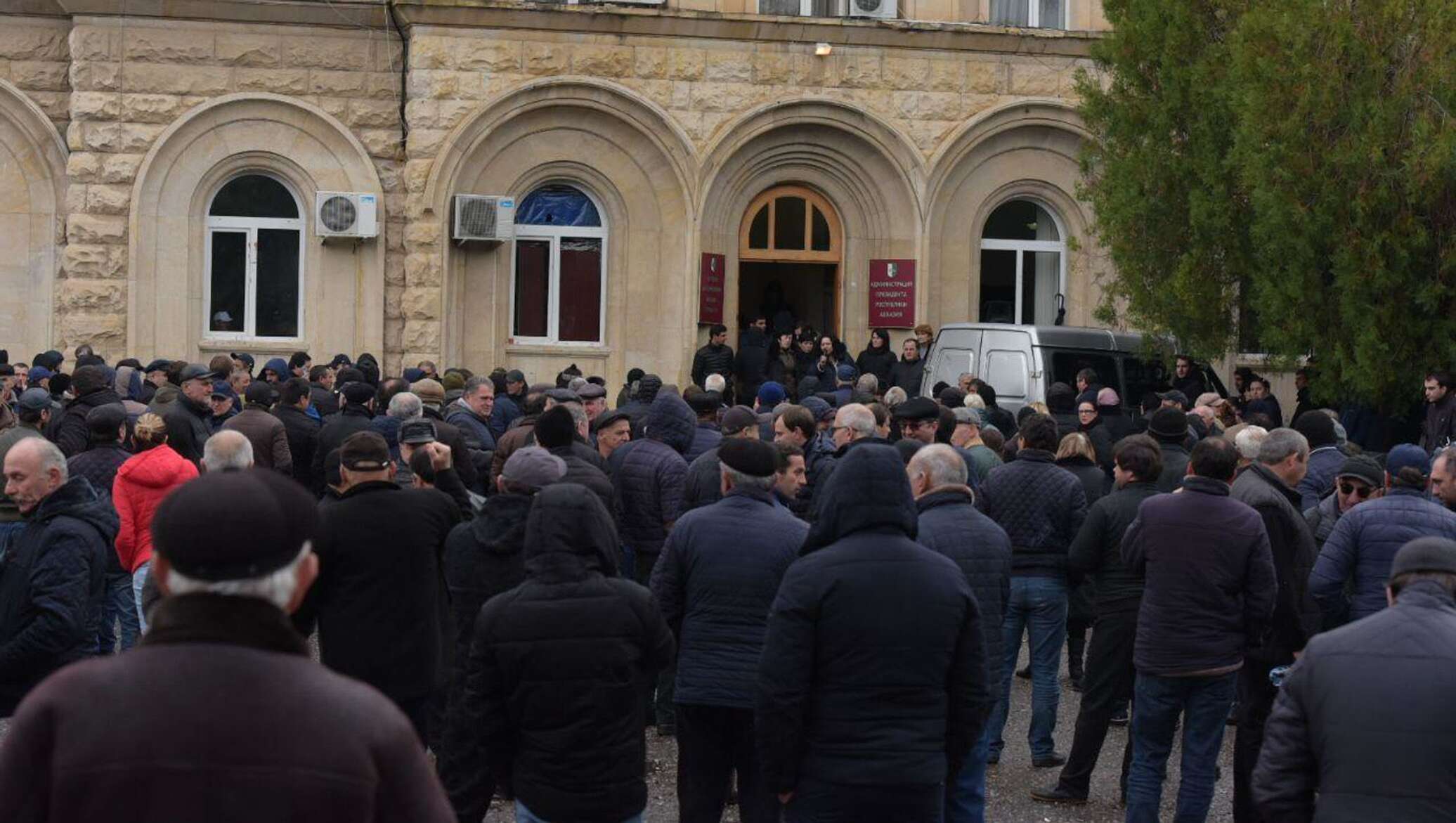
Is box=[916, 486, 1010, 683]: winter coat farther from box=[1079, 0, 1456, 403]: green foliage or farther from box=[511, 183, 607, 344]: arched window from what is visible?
box=[511, 183, 607, 344]: arched window

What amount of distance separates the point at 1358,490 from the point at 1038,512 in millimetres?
1663

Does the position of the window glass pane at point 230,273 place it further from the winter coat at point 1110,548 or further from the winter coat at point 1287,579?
the winter coat at point 1287,579

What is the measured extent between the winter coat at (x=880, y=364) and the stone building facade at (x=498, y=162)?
1.38 metres

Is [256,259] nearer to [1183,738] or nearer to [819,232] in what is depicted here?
[819,232]

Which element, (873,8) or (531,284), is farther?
(531,284)

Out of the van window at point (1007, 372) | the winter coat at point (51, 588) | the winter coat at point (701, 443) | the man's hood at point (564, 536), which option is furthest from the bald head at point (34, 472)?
the van window at point (1007, 372)

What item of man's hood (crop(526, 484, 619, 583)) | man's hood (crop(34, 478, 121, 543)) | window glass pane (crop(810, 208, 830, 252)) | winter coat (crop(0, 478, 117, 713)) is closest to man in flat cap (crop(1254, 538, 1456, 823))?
man's hood (crop(526, 484, 619, 583))

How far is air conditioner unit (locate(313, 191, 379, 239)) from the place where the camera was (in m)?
21.6

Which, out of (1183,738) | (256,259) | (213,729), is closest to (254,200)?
(256,259)

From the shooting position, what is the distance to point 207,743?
2848 millimetres

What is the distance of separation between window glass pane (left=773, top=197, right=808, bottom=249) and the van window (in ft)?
15.4

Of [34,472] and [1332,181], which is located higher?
[1332,181]

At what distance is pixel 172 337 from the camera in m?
21.6

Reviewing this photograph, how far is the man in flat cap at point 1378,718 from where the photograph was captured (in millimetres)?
4809
